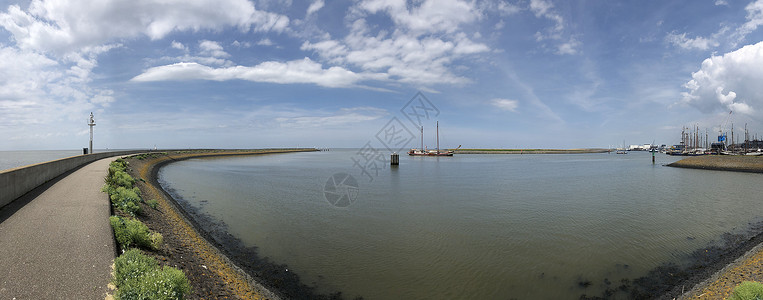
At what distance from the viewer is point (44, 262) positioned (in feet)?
17.7

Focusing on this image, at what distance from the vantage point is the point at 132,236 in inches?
265

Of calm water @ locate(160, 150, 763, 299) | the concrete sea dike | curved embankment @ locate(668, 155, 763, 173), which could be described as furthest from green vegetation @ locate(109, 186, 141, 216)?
curved embankment @ locate(668, 155, 763, 173)

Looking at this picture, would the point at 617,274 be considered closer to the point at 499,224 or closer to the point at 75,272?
the point at 499,224

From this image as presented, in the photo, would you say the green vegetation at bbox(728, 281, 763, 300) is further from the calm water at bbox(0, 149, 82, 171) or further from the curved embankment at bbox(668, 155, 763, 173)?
the curved embankment at bbox(668, 155, 763, 173)

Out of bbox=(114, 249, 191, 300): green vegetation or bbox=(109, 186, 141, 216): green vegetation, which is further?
bbox=(109, 186, 141, 216): green vegetation

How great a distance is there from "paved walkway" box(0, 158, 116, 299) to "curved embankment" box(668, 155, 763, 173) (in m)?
62.4

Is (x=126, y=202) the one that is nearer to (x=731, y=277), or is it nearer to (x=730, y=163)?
(x=731, y=277)

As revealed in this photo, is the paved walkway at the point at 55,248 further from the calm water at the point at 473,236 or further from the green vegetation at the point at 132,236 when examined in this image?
the calm water at the point at 473,236

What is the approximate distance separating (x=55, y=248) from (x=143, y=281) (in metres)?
3.47

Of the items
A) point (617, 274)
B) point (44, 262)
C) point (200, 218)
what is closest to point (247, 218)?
point (200, 218)

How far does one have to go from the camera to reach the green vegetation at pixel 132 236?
662cm

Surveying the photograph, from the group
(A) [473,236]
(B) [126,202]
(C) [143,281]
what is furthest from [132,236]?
(A) [473,236]

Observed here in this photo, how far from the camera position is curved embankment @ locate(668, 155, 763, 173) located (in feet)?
131

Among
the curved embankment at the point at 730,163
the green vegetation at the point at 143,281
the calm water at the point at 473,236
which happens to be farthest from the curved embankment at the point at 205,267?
the curved embankment at the point at 730,163
